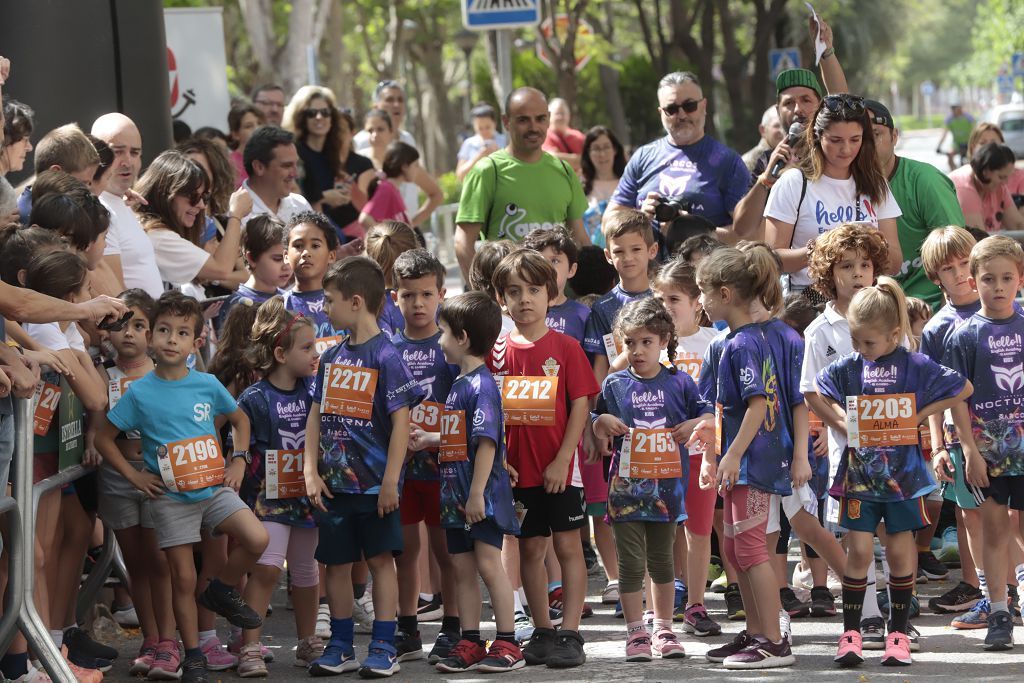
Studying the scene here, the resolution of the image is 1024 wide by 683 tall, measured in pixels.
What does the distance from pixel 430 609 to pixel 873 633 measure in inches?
90.2

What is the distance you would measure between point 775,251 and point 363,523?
2569 millimetres

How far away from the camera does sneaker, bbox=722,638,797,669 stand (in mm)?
6496

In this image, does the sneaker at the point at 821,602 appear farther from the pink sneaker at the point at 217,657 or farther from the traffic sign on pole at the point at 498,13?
the traffic sign on pole at the point at 498,13

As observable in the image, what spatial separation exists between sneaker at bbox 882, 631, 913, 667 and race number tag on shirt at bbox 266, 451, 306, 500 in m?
2.56

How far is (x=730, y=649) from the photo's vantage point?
21.8 feet

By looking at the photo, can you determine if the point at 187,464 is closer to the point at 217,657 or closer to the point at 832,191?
the point at 217,657

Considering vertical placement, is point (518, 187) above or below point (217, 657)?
above

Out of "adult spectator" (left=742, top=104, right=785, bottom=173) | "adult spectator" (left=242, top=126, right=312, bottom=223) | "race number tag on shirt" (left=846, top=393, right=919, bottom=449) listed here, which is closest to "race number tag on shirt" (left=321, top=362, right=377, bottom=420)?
"race number tag on shirt" (left=846, top=393, right=919, bottom=449)

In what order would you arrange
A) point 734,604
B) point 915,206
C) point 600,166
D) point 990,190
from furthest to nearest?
1. point 600,166
2. point 990,190
3. point 915,206
4. point 734,604

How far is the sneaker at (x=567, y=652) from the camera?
668cm

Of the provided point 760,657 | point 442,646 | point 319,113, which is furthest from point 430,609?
point 319,113

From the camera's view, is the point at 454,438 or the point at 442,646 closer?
the point at 454,438

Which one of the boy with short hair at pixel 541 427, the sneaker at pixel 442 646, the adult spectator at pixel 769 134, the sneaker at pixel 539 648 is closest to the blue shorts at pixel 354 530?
the sneaker at pixel 442 646

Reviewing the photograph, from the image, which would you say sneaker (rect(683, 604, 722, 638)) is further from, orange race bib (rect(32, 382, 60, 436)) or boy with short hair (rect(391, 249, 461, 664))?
orange race bib (rect(32, 382, 60, 436))
